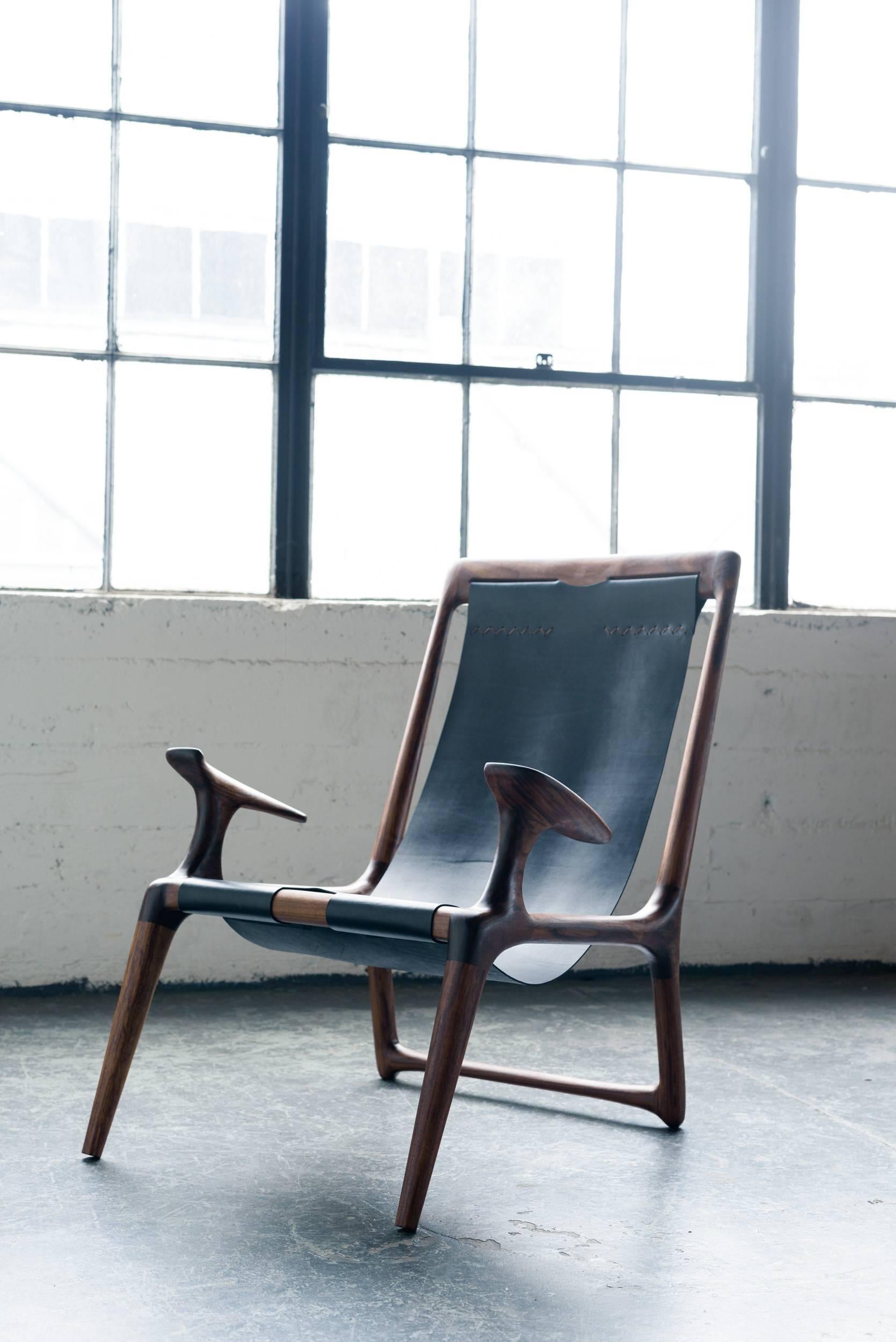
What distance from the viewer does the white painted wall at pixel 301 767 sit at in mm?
3086

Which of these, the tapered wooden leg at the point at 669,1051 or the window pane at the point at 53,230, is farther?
the window pane at the point at 53,230

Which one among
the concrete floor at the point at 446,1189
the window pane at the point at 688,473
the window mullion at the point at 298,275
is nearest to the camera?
the concrete floor at the point at 446,1189

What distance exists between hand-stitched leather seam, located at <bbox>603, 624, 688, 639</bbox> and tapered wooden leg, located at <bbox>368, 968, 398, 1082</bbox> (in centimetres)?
69

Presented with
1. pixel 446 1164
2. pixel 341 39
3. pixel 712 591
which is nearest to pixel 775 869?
pixel 712 591

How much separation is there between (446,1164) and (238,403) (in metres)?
1.93

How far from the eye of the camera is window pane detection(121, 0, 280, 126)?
3281mm

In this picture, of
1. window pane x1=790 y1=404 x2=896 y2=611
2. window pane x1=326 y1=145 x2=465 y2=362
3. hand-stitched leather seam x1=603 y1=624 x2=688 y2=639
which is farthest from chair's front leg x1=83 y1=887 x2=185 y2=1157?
window pane x1=790 y1=404 x2=896 y2=611

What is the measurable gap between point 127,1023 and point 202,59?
91.0 inches

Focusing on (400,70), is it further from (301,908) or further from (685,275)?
(301,908)

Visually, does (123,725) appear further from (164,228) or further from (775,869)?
(775,869)

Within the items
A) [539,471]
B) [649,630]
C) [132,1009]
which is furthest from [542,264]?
[132,1009]

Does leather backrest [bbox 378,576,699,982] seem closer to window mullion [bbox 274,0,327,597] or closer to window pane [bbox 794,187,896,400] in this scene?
window mullion [bbox 274,0,327,597]

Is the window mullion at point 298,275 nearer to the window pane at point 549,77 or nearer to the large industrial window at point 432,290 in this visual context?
the large industrial window at point 432,290

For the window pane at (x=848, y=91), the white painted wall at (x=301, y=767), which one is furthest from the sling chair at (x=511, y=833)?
the window pane at (x=848, y=91)
